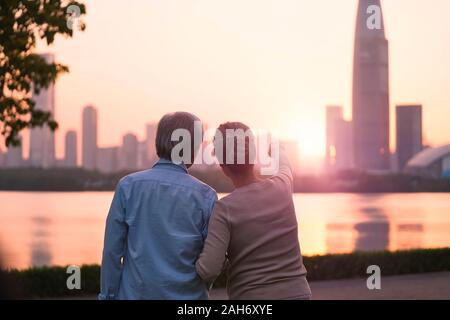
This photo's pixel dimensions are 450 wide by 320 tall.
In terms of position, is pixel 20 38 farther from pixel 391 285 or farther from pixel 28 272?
pixel 391 285

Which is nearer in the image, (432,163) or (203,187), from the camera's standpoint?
(203,187)

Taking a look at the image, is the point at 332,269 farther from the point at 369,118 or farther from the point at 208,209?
the point at 369,118

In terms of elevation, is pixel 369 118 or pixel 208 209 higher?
pixel 369 118

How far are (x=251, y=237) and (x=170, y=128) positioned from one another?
748 millimetres

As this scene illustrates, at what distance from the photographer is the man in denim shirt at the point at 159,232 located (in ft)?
13.1

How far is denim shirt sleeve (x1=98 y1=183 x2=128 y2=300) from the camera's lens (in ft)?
13.1

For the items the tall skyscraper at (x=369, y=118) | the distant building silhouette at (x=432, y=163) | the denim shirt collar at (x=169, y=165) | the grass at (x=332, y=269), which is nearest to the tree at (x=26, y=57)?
the grass at (x=332, y=269)

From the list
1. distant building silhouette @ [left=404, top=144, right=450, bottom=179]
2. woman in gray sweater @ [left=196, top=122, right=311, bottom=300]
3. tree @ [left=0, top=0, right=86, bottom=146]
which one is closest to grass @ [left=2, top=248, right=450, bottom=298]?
tree @ [left=0, top=0, right=86, bottom=146]

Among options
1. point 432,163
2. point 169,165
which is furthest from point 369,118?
point 169,165

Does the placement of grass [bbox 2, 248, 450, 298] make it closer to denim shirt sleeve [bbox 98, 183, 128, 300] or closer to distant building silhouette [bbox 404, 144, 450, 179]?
denim shirt sleeve [bbox 98, 183, 128, 300]

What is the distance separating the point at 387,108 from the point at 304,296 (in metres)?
200

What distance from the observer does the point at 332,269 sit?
14844mm

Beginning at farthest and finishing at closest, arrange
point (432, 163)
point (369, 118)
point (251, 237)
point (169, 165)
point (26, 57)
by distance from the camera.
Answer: point (369, 118)
point (432, 163)
point (26, 57)
point (169, 165)
point (251, 237)

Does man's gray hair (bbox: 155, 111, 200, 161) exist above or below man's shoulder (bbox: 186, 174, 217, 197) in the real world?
above
